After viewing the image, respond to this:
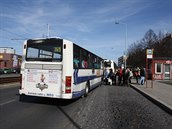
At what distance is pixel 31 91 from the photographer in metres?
11.3

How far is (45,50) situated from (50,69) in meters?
0.93

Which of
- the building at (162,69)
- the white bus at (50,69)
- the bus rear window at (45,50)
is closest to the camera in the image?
the white bus at (50,69)

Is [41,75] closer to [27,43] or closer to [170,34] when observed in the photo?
[27,43]

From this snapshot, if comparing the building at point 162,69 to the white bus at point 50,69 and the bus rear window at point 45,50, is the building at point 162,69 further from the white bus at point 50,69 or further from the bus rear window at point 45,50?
the bus rear window at point 45,50

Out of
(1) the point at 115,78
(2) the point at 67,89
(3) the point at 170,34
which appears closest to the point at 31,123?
(2) the point at 67,89

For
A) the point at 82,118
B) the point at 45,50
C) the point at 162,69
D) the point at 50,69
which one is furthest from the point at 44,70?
the point at 162,69

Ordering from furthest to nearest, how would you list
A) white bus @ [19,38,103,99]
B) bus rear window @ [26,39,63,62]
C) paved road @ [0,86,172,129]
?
bus rear window @ [26,39,63,62] → white bus @ [19,38,103,99] → paved road @ [0,86,172,129]

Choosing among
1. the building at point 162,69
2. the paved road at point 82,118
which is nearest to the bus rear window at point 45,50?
the paved road at point 82,118

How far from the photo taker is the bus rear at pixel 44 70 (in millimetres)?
10883

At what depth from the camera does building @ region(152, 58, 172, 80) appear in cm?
3588

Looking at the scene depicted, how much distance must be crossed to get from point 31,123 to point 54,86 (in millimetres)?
3489

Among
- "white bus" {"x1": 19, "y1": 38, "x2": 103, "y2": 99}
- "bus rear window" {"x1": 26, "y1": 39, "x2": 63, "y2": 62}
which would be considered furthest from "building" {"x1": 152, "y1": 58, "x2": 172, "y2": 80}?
"bus rear window" {"x1": 26, "y1": 39, "x2": 63, "y2": 62}

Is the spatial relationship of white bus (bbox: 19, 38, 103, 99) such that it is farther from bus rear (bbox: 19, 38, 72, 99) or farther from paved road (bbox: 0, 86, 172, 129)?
paved road (bbox: 0, 86, 172, 129)

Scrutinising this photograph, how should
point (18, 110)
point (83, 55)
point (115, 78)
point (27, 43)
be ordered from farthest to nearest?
1. point (115, 78)
2. point (83, 55)
3. point (27, 43)
4. point (18, 110)
